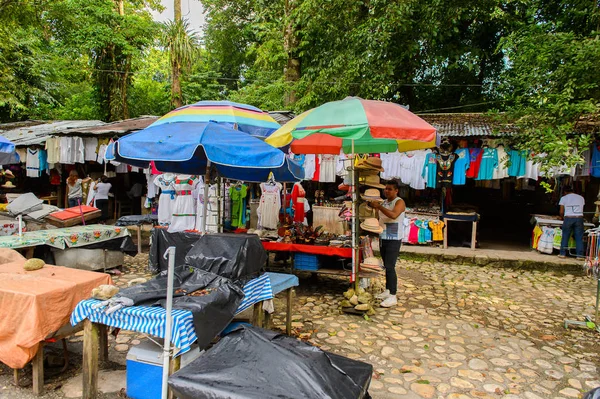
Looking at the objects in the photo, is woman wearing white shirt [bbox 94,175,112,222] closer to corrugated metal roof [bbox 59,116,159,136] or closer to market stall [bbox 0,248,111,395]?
corrugated metal roof [bbox 59,116,159,136]

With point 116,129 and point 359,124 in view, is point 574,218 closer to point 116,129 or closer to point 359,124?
point 359,124

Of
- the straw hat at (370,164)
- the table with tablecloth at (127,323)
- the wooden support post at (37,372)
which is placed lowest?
the wooden support post at (37,372)

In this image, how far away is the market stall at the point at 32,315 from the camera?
3416 mm

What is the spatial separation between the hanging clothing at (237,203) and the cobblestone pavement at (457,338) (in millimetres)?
3120

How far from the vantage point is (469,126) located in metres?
10.6

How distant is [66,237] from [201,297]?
15.8 ft

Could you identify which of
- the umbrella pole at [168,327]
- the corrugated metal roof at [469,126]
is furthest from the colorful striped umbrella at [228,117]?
the corrugated metal roof at [469,126]

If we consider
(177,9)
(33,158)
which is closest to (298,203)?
(33,158)

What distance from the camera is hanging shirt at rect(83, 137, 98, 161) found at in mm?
11781

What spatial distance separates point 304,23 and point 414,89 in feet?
22.0

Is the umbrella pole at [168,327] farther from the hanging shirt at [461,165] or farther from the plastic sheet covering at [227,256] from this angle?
the hanging shirt at [461,165]

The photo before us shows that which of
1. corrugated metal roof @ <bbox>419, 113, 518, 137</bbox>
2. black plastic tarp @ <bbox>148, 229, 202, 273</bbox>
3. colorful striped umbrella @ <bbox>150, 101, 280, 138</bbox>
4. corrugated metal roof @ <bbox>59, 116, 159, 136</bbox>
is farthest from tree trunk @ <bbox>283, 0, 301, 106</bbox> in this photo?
black plastic tarp @ <bbox>148, 229, 202, 273</bbox>

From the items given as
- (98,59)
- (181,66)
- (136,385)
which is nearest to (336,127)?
(136,385)

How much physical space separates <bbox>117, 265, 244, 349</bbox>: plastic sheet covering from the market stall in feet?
2.35
